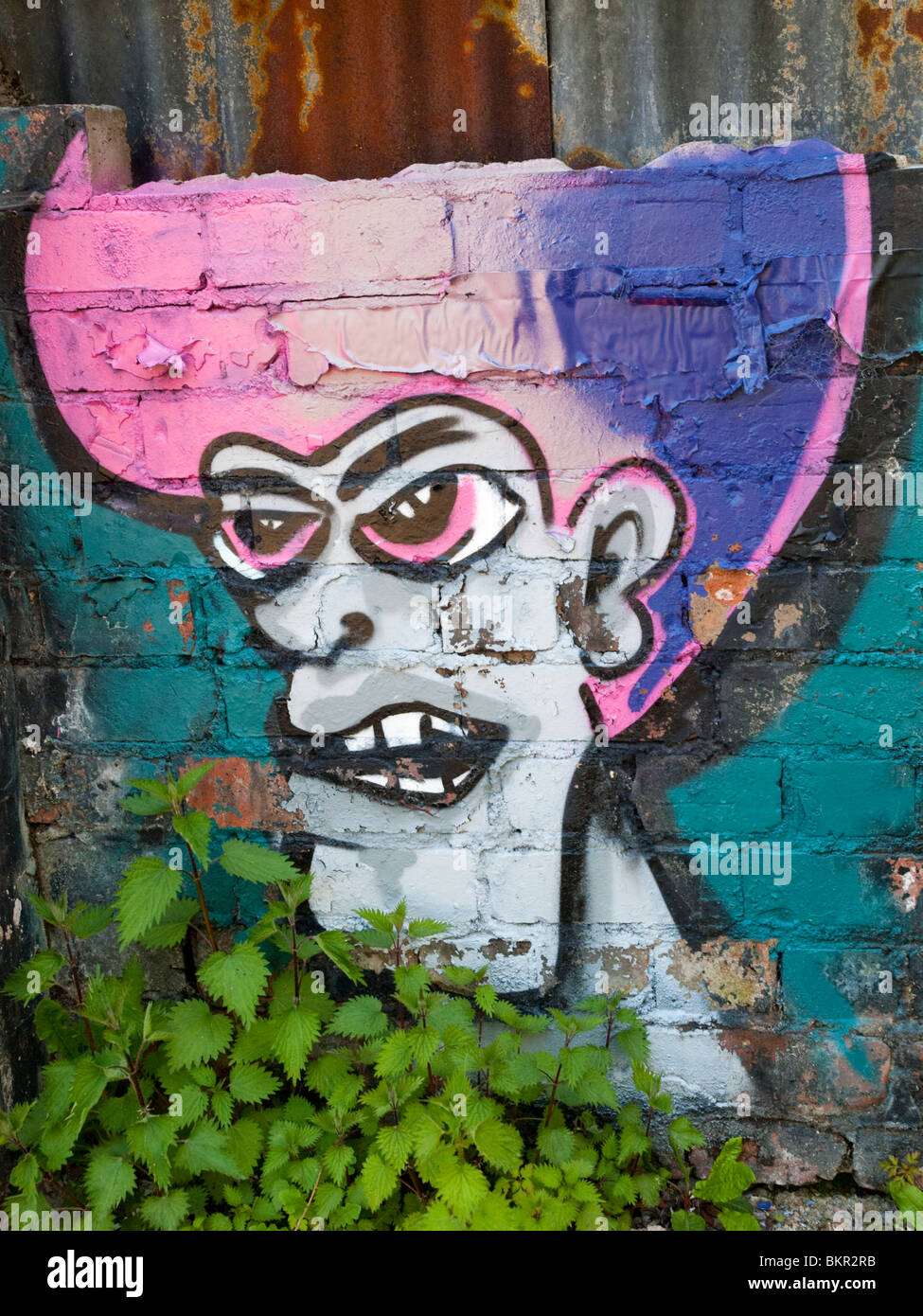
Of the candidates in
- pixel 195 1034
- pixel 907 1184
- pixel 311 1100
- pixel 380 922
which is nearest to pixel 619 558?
pixel 380 922

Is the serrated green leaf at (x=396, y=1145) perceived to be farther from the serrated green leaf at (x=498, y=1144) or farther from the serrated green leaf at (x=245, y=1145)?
the serrated green leaf at (x=245, y=1145)

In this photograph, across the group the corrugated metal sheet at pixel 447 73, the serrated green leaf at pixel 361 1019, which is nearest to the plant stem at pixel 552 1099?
the serrated green leaf at pixel 361 1019

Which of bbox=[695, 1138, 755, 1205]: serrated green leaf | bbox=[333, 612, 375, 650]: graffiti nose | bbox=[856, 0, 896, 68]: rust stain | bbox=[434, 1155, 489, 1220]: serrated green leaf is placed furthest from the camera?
bbox=[333, 612, 375, 650]: graffiti nose

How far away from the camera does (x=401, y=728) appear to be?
1867 mm

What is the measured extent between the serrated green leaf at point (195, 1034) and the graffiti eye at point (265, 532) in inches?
33.9

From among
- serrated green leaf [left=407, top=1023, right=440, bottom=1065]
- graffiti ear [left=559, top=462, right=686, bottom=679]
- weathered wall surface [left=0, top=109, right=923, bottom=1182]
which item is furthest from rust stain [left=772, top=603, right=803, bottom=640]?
serrated green leaf [left=407, top=1023, right=440, bottom=1065]

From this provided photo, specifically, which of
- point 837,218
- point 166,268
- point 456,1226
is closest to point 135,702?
point 166,268

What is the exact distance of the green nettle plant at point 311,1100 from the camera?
1.61 meters

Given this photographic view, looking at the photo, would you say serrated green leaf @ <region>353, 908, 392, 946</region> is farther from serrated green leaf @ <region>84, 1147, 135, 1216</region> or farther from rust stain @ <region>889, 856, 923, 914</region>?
rust stain @ <region>889, 856, 923, 914</region>

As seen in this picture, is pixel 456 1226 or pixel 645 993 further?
pixel 645 993

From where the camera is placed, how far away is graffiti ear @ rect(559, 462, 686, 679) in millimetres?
1746
